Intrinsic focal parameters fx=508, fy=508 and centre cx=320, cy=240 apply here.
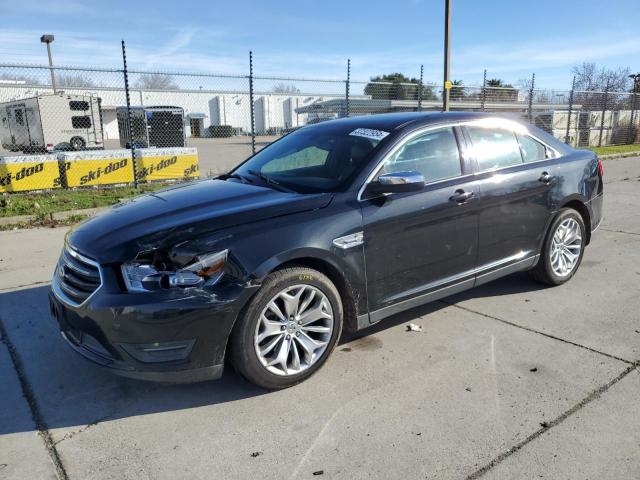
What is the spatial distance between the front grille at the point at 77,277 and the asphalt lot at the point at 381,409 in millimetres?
628

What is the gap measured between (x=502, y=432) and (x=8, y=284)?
4829 millimetres

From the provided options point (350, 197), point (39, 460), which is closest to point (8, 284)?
point (39, 460)

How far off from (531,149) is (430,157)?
1.24 meters

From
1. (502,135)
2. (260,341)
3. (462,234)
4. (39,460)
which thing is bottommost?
(39,460)

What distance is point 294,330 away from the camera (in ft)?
10.4

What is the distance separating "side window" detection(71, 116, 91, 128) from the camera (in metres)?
24.5

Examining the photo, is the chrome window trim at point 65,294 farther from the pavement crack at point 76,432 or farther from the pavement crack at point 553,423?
the pavement crack at point 553,423

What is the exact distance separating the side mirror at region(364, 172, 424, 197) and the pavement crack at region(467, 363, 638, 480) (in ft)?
5.31

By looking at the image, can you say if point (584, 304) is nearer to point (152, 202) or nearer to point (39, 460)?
point (152, 202)

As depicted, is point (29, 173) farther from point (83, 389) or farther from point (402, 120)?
point (402, 120)

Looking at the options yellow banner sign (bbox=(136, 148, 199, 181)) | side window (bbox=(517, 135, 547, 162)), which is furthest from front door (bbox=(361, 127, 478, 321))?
yellow banner sign (bbox=(136, 148, 199, 181))

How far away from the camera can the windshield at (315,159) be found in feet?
11.9

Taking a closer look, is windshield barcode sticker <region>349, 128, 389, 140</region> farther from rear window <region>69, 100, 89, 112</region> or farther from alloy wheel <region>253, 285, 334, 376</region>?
rear window <region>69, 100, 89, 112</region>

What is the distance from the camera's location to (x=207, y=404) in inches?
120
